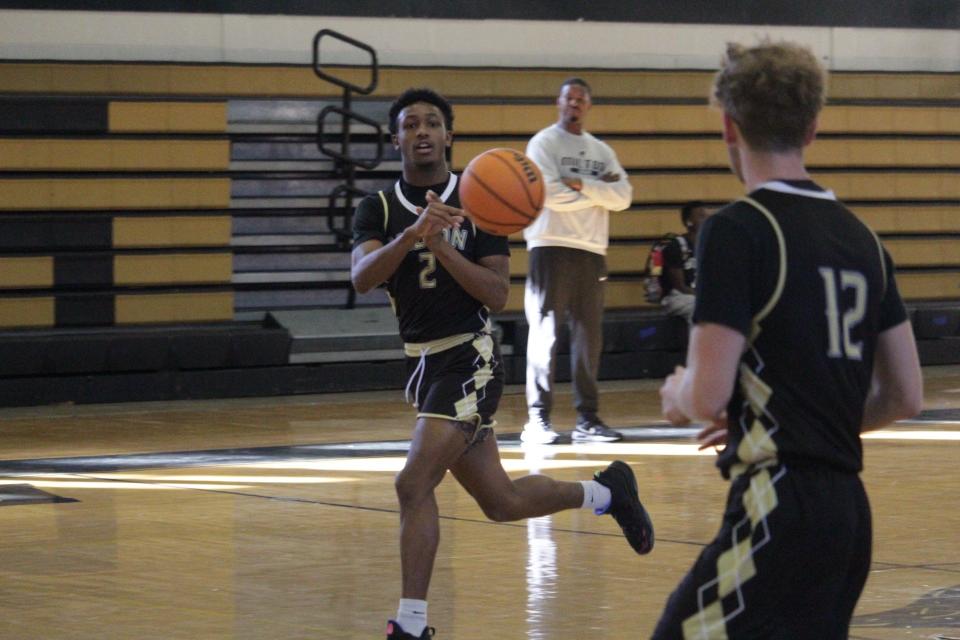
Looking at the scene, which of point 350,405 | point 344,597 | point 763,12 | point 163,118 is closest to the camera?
point 344,597

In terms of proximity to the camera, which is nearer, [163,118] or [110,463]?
[110,463]

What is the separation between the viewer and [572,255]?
9.27 meters

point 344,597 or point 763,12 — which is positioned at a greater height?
point 763,12

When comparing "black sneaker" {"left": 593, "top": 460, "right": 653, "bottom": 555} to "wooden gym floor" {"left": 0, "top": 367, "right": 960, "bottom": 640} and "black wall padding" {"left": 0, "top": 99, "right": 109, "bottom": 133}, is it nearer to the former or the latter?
"wooden gym floor" {"left": 0, "top": 367, "right": 960, "bottom": 640}

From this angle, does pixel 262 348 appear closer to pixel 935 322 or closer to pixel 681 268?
pixel 681 268

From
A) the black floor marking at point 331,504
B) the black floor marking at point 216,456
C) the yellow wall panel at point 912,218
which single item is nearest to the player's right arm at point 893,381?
the black floor marking at point 331,504

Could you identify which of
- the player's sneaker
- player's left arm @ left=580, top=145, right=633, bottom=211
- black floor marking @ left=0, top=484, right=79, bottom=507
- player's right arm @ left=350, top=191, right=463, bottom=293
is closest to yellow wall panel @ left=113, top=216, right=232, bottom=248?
player's left arm @ left=580, top=145, right=633, bottom=211

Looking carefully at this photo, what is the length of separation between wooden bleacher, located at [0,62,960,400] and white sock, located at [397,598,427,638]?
25.8ft

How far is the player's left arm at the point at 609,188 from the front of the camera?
9.20m

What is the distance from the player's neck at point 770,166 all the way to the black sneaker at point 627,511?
270cm

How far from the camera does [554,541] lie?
20.0 ft

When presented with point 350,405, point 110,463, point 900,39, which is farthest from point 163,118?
point 900,39

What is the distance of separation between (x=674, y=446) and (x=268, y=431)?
2486 millimetres

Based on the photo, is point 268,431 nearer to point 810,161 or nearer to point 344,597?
point 344,597
